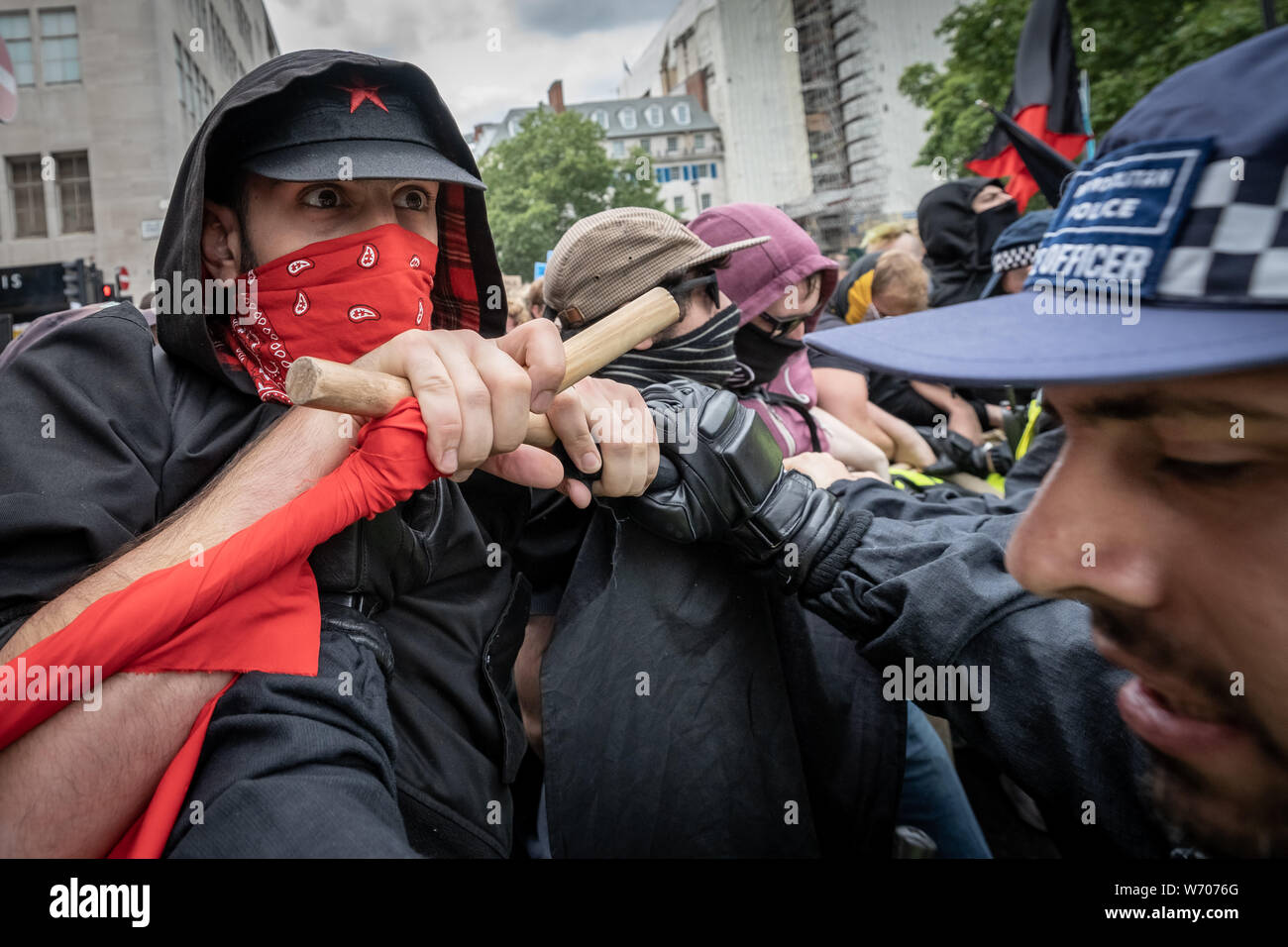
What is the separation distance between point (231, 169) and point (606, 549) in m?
1.05

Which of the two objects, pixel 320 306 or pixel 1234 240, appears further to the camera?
pixel 320 306

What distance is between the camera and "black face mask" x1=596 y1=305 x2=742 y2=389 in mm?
2092

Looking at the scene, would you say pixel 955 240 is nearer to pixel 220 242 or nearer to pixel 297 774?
pixel 220 242

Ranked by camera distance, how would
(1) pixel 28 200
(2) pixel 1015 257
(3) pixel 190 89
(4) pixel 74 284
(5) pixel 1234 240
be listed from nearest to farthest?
(5) pixel 1234 240
(2) pixel 1015 257
(4) pixel 74 284
(1) pixel 28 200
(3) pixel 190 89

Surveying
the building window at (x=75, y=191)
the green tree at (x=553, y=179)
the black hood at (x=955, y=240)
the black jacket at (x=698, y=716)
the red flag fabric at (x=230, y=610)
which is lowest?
the black jacket at (x=698, y=716)

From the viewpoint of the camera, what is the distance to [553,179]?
3641 centimetres

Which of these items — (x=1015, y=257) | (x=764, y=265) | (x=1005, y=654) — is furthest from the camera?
(x=1015, y=257)

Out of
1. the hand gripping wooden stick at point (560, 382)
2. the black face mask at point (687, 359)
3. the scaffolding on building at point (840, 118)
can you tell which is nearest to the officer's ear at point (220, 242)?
the hand gripping wooden stick at point (560, 382)

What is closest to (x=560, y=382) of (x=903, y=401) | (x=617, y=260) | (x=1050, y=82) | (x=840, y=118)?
(x=617, y=260)

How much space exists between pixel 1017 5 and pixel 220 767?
1927 centimetres

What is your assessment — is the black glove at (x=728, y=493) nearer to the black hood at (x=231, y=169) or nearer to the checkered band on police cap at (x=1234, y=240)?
the black hood at (x=231, y=169)

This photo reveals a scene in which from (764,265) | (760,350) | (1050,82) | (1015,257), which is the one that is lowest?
(760,350)

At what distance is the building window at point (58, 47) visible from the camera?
20016 mm

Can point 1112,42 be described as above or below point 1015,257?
above
